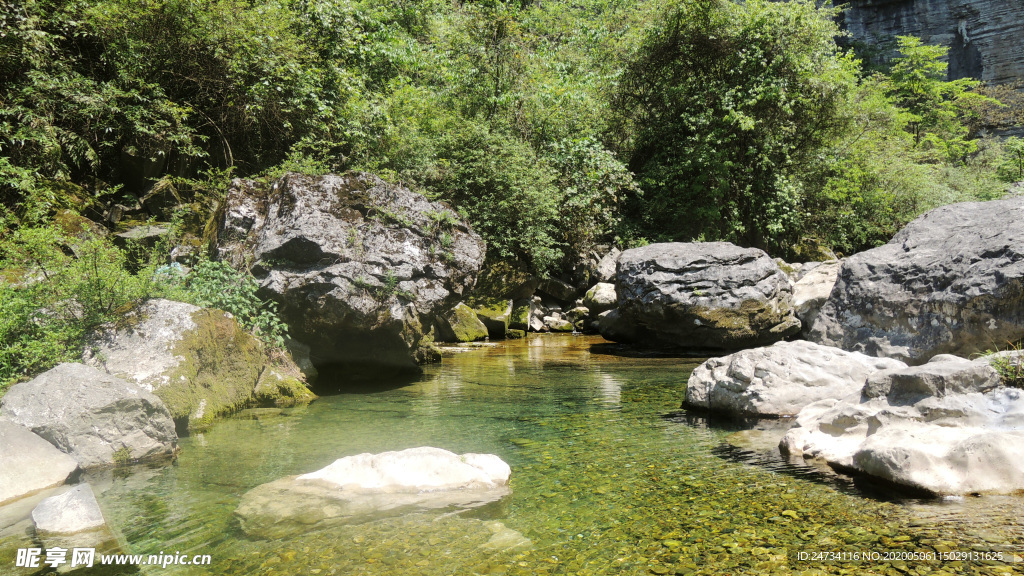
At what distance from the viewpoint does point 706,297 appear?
12.1 metres

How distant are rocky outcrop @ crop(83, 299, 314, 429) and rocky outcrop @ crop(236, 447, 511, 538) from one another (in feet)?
9.17

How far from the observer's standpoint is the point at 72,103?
9.09 meters

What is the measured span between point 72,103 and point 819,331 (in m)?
13.2

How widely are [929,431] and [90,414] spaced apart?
7.31 metres

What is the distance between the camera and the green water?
3244 mm

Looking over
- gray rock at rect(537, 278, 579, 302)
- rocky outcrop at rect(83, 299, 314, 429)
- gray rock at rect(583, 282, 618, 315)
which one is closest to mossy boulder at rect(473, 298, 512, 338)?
gray rock at rect(537, 278, 579, 302)

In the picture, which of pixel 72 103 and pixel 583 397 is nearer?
pixel 583 397

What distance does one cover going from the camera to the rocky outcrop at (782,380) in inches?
253

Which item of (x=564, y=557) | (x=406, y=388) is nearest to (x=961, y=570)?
(x=564, y=557)

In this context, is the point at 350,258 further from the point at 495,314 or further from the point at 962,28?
the point at 962,28

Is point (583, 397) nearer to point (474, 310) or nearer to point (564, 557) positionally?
point (564, 557)

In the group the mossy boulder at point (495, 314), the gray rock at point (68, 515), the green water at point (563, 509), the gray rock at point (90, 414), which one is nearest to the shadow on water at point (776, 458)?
the green water at point (563, 509)

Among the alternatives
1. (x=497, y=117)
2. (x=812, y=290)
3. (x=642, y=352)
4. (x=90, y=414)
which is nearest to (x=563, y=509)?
(x=90, y=414)

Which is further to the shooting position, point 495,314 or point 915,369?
point 495,314
